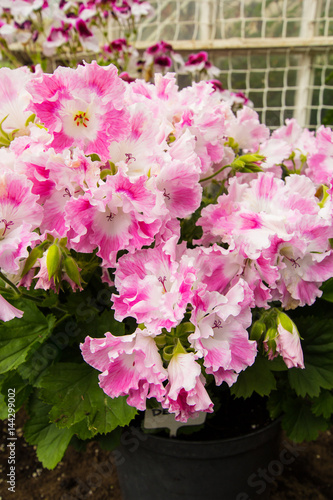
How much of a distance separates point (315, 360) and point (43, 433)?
0.44 metres

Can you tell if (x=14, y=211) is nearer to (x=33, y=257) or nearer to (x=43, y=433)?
(x=33, y=257)

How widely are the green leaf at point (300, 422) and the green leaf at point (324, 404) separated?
0.06 metres

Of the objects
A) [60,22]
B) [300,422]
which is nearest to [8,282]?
[300,422]

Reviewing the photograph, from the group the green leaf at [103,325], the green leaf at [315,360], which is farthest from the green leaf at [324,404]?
the green leaf at [103,325]

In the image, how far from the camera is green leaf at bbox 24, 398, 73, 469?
0.72 m

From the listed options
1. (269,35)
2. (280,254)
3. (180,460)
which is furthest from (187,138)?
(269,35)

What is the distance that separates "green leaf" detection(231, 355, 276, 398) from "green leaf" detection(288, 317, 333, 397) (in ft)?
0.24

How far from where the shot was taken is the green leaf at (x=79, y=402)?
0.64m

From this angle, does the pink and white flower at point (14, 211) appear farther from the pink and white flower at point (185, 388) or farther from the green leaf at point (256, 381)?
the green leaf at point (256, 381)

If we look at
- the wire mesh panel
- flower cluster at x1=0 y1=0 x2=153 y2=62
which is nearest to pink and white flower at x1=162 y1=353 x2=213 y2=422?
flower cluster at x1=0 y1=0 x2=153 y2=62

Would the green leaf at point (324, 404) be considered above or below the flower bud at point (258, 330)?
below

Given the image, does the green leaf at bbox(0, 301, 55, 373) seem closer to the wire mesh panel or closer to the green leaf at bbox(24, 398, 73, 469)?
the green leaf at bbox(24, 398, 73, 469)

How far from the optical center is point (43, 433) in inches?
29.6

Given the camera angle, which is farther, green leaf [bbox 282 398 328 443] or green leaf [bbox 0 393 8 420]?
green leaf [bbox 282 398 328 443]
